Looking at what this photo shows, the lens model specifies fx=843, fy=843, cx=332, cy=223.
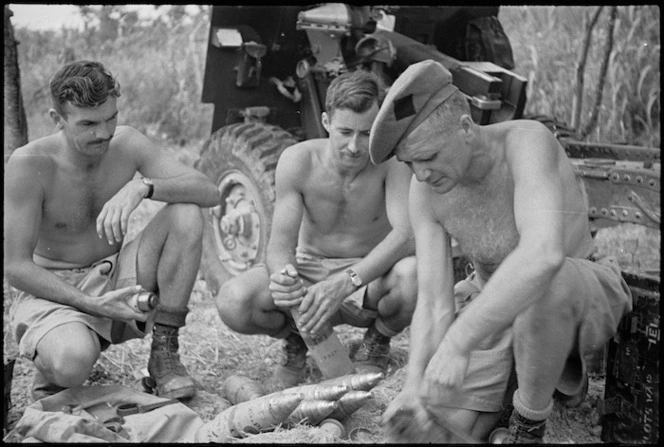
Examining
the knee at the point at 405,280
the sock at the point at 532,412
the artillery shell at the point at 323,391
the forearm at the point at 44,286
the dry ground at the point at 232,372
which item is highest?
the knee at the point at 405,280

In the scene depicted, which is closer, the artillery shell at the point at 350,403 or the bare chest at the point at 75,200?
the artillery shell at the point at 350,403

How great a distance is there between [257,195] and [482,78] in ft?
5.50

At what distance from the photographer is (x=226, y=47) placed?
6.14 meters

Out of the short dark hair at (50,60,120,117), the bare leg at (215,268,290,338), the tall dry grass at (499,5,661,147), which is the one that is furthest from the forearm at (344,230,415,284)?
the tall dry grass at (499,5,661,147)

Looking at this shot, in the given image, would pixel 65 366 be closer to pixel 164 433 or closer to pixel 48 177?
pixel 164 433

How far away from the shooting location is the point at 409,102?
2.89 meters

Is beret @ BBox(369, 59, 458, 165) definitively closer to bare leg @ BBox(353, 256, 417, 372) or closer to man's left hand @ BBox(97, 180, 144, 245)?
bare leg @ BBox(353, 256, 417, 372)

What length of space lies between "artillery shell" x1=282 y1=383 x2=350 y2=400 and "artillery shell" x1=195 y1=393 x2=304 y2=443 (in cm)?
4

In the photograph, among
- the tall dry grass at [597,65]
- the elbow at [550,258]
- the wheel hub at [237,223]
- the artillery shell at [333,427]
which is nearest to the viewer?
the elbow at [550,258]

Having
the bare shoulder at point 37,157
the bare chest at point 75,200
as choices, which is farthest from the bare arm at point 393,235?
the bare shoulder at point 37,157

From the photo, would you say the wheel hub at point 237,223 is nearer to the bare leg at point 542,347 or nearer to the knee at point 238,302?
the knee at point 238,302

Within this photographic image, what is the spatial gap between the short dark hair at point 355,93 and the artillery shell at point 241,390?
1.31m

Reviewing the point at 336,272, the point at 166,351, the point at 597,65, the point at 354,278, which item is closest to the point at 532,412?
the point at 354,278

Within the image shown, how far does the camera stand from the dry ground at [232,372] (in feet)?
11.4
